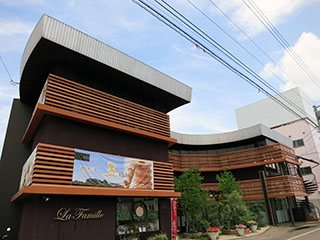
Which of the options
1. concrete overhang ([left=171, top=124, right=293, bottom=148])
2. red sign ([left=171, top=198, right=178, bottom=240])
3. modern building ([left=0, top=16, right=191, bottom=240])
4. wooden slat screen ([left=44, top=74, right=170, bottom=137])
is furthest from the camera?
concrete overhang ([left=171, top=124, right=293, bottom=148])

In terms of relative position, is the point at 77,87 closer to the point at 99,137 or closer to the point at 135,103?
the point at 99,137

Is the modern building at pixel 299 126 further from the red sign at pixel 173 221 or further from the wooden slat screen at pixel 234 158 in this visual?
the red sign at pixel 173 221

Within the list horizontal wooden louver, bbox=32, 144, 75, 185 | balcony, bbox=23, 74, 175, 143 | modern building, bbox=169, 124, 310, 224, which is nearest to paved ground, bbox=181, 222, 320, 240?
modern building, bbox=169, 124, 310, 224

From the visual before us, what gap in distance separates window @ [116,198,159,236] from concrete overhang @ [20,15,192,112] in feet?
20.3

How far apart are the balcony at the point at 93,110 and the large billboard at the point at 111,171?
1.60 metres

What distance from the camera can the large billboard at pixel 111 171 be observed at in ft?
36.4

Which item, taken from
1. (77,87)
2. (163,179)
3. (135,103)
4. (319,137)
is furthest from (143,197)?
(319,137)

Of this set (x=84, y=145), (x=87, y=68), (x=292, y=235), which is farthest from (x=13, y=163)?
(x=292, y=235)

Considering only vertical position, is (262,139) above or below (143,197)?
above

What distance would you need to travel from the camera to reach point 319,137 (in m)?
37.8

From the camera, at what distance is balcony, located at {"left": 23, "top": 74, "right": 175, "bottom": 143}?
36.3ft

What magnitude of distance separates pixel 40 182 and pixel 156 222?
719cm

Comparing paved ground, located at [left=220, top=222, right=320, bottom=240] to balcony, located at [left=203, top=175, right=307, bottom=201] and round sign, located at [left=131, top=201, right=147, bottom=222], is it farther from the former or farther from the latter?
round sign, located at [left=131, top=201, right=147, bottom=222]

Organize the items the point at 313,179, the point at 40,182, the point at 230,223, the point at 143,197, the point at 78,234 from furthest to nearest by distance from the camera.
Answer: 1. the point at 313,179
2. the point at 230,223
3. the point at 143,197
4. the point at 78,234
5. the point at 40,182
